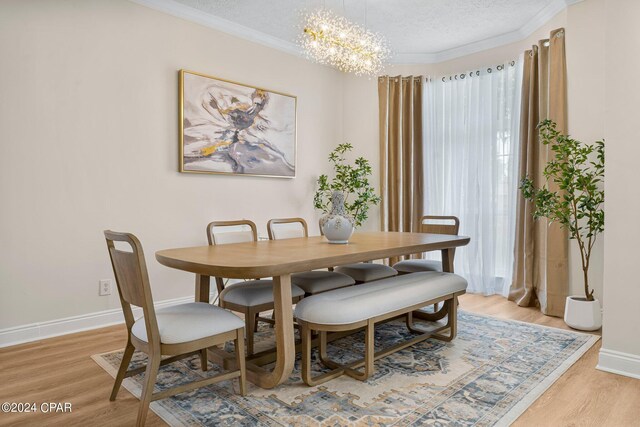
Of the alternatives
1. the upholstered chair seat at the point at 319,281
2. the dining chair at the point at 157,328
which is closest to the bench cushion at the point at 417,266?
the upholstered chair seat at the point at 319,281

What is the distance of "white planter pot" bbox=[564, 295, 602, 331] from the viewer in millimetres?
3248

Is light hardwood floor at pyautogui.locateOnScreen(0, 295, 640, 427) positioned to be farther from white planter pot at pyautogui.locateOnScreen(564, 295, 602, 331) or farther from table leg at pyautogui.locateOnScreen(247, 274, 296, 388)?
table leg at pyautogui.locateOnScreen(247, 274, 296, 388)

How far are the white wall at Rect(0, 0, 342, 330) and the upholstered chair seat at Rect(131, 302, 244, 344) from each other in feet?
5.32

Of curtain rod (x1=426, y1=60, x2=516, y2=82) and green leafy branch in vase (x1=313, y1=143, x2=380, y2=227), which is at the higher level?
curtain rod (x1=426, y1=60, x2=516, y2=82)

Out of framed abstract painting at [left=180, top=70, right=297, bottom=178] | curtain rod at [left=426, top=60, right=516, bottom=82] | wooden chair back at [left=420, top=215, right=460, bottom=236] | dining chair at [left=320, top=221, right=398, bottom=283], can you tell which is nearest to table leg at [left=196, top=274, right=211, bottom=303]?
dining chair at [left=320, top=221, right=398, bottom=283]

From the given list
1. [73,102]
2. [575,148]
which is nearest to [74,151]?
[73,102]

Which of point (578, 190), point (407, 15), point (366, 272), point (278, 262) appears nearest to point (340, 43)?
point (407, 15)

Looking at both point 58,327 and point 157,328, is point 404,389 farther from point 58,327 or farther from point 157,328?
point 58,327

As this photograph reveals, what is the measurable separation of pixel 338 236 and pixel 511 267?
8.31 feet

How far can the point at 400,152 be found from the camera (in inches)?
202

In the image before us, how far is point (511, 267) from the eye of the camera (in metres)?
4.46

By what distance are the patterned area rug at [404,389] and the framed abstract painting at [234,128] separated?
6.30 feet

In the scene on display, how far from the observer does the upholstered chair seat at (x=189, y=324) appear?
1.83m

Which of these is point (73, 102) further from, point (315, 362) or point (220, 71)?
point (315, 362)
